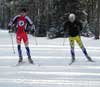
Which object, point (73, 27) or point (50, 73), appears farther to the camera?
point (73, 27)

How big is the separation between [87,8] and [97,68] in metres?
38.4

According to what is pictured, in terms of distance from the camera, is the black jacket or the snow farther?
the black jacket

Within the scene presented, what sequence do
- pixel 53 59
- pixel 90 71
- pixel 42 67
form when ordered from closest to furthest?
pixel 90 71 < pixel 42 67 < pixel 53 59

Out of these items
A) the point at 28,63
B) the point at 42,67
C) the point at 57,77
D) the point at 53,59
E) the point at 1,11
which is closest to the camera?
the point at 57,77

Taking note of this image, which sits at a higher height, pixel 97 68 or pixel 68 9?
pixel 97 68

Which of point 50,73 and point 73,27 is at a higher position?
point 73,27

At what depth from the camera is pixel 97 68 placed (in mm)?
14289

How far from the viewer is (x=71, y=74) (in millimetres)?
12812

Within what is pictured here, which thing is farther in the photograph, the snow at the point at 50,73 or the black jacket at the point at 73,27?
the black jacket at the point at 73,27

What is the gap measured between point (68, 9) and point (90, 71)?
30.6 m

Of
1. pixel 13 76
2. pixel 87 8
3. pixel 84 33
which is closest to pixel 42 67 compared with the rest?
pixel 13 76

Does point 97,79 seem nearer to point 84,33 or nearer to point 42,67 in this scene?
point 42,67

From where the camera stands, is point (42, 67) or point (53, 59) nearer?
point (42, 67)

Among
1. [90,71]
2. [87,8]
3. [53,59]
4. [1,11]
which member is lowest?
[1,11]
